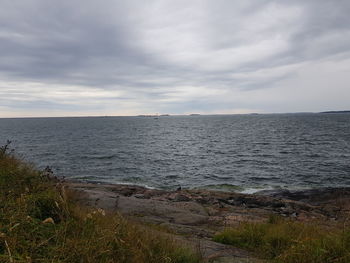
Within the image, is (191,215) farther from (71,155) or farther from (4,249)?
(71,155)

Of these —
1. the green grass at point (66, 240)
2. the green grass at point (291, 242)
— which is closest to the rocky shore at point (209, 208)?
the green grass at point (291, 242)

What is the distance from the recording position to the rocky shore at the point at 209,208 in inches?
261

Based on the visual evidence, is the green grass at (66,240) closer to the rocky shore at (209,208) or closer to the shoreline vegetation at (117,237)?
the shoreline vegetation at (117,237)

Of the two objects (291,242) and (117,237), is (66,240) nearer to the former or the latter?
(117,237)

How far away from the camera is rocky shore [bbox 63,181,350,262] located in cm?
662

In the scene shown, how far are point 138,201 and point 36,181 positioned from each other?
582 cm

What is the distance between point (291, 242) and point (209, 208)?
7744 mm

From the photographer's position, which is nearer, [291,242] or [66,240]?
[66,240]

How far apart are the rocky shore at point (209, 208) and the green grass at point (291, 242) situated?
0.45m

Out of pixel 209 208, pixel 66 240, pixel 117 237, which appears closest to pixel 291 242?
pixel 117 237

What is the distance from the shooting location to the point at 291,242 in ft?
17.8

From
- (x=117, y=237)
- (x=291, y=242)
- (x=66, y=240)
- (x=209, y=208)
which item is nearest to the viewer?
(x=66, y=240)

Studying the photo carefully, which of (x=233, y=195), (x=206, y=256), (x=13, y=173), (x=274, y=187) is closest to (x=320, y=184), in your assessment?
(x=274, y=187)

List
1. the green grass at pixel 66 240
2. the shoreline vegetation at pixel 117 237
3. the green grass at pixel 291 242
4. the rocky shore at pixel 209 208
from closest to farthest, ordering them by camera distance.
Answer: the green grass at pixel 66 240 → the shoreline vegetation at pixel 117 237 → the green grass at pixel 291 242 → the rocky shore at pixel 209 208
